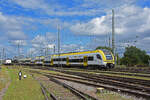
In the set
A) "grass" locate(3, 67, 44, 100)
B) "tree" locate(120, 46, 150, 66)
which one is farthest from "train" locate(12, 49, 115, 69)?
"tree" locate(120, 46, 150, 66)

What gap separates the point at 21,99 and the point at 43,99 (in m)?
1.38

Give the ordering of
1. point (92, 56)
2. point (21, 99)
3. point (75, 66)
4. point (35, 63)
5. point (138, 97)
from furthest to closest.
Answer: point (35, 63) < point (75, 66) < point (92, 56) < point (21, 99) < point (138, 97)

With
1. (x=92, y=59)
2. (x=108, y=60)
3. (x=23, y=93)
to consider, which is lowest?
(x=23, y=93)

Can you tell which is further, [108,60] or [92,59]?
[92,59]

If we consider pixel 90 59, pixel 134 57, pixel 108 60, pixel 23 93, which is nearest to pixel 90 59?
pixel 90 59

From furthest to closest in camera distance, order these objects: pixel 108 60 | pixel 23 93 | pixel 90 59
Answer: pixel 90 59 < pixel 108 60 < pixel 23 93

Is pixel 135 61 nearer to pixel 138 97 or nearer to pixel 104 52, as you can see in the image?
pixel 104 52

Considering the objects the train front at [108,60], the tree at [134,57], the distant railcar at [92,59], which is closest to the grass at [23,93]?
the train front at [108,60]

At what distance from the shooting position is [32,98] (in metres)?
11.8

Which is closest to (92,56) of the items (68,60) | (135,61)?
(68,60)

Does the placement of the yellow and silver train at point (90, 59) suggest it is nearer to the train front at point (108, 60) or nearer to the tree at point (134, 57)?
the train front at point (108, 60)

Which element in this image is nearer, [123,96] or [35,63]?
[123,96]

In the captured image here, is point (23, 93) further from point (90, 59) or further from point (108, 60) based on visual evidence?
point (90, 59)

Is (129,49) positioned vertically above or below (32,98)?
above
